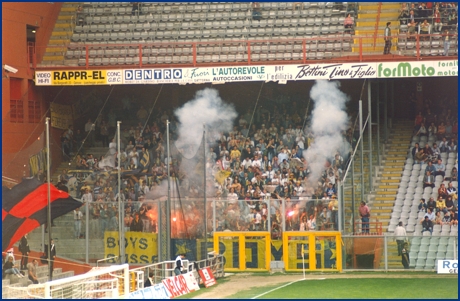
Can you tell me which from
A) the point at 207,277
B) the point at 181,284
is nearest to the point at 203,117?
the point at 207,277

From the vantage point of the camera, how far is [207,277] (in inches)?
971

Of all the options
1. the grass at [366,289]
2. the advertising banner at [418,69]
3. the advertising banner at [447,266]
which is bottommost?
the grass at [366,289]

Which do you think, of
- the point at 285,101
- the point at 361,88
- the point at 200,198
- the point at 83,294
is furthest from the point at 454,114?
the point at 83,294

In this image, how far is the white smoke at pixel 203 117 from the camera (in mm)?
34406

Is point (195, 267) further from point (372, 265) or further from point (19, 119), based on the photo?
point (19, 119)

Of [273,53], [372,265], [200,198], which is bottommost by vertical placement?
[372,265]

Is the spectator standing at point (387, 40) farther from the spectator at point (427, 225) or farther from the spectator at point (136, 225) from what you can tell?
the spectator at point (136, 225)

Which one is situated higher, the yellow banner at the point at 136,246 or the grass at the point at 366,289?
the yellow banner at the point at 136,246

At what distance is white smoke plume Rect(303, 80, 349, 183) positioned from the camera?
32531mm

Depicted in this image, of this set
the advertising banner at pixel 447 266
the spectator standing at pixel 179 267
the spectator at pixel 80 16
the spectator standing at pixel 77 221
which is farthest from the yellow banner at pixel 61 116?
the advertising banner at pixel 447 266

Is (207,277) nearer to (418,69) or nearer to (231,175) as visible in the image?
(231,175)

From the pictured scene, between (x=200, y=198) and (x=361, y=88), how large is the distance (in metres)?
11.9

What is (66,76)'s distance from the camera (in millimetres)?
33312

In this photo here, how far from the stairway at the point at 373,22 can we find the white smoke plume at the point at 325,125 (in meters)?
2.10
